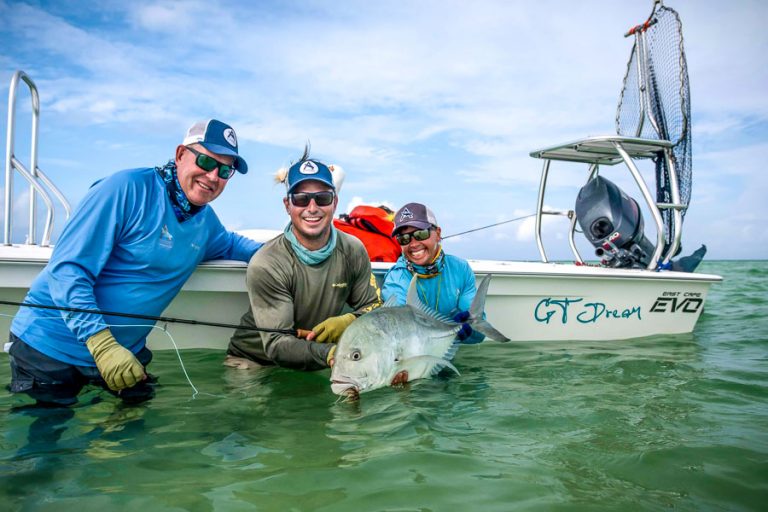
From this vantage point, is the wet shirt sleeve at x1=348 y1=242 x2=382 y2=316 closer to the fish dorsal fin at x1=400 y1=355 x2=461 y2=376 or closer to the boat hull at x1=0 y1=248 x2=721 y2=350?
the boat hull at x1=0 y1=248 x2=721 y2=350

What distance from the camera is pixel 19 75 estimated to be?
4.57 meters

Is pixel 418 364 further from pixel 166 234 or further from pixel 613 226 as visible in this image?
pixel 613 226

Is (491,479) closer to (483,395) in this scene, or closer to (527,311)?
(483,395)

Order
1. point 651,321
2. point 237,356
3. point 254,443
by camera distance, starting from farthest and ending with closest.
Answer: point 651,321, point 237,356, point 254,443

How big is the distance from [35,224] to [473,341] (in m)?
4.23

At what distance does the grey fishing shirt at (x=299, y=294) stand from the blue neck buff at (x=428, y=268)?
360mm

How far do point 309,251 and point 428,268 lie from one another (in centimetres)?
108

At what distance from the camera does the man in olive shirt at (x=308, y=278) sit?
370 cm

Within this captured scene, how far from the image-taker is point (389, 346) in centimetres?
315

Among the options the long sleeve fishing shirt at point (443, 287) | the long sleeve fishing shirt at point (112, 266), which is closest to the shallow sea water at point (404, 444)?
the long sleeve fishing shirt at point (112, 266)

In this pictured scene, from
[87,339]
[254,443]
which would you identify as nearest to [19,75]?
[87,339]

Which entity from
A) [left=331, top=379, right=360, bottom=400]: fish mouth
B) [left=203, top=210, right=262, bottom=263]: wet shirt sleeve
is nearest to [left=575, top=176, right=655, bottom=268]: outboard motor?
[left=203, top=210, right=262, bottom=263]: wet shirt sleeve

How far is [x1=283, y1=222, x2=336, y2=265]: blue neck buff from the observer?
3.89 meters

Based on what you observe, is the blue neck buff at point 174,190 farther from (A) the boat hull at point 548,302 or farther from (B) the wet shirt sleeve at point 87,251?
(A) the boat hull at point 548,302
